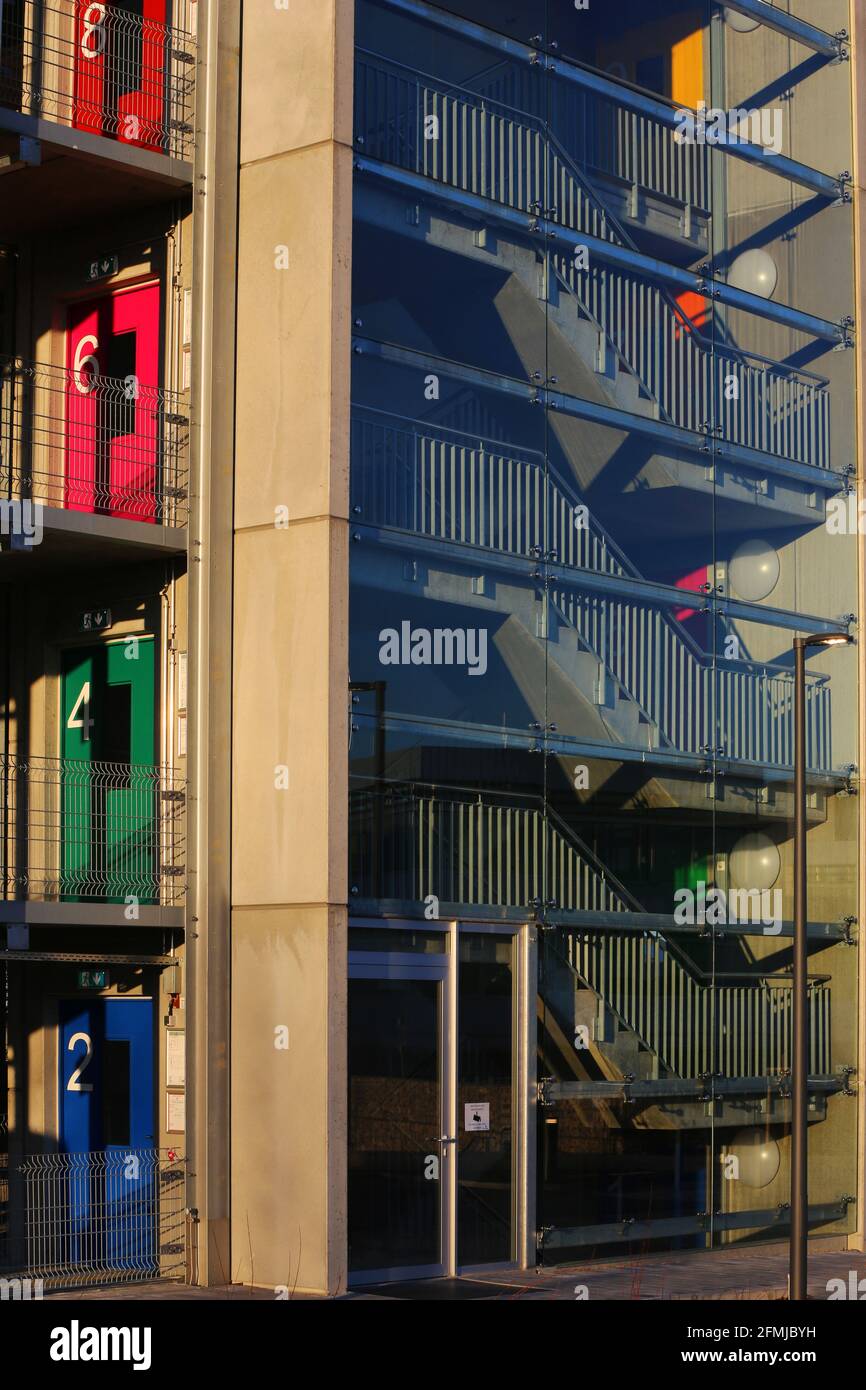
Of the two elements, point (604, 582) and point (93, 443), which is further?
point (604, 582)

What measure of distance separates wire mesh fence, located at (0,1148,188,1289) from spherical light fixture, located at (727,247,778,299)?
10.3 m

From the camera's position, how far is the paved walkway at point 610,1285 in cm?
1611

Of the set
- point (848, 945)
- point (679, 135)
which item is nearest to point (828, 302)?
point (679, 135)

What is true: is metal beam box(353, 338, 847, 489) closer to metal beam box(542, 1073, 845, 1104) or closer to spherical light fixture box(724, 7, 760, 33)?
spherical light fixture box(724, 7, 760, 33)

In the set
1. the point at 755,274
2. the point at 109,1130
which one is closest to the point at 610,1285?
the point at 109,1130

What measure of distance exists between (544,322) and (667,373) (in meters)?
1.94

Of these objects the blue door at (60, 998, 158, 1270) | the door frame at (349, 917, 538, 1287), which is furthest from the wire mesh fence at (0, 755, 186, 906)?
the door frame at (349, 917, 538, 1287)

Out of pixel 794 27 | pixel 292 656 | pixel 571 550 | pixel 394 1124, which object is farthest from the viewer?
pixel 794 27

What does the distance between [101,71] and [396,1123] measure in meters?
9.35

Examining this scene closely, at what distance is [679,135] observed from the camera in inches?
818

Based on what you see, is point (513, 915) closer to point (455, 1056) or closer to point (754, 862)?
point (455, 1056)

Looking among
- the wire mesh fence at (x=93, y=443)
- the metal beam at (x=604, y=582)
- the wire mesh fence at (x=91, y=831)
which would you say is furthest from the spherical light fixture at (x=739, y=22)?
the wire mesh fence at (x=91, y=831)

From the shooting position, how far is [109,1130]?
17750 millimetres

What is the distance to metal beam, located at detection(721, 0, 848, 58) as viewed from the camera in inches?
856
